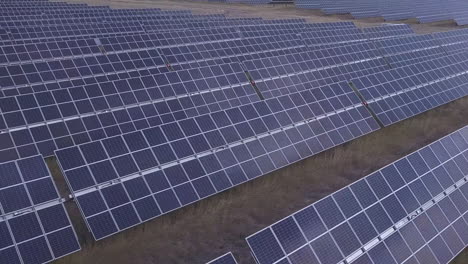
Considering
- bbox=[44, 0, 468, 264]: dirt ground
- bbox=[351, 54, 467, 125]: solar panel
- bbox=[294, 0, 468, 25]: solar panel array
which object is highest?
bbox=[294, 0, 468, 25]: solar panel array

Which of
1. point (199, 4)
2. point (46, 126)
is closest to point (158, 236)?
point (46, 126)

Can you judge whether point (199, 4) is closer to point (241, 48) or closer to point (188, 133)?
point (241, 48)

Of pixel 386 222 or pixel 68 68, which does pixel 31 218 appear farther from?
pixel 68 68

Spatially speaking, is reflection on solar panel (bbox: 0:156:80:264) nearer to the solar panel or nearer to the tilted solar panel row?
the tilted solar panel row

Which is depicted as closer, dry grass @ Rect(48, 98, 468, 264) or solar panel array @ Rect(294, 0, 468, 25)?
dry grass @ Rect(48, 98, 468, 264)

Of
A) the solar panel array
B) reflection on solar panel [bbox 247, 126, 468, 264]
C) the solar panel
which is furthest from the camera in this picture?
the solar panel array

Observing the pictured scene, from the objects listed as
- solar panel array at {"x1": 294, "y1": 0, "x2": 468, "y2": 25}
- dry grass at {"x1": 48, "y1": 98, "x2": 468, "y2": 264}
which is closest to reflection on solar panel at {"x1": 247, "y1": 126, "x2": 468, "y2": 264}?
dry grass at {"x1": 48, "y1": 98, "x2": 468, "y2": 264}

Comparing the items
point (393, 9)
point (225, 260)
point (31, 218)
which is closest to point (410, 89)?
point (225, 260)
